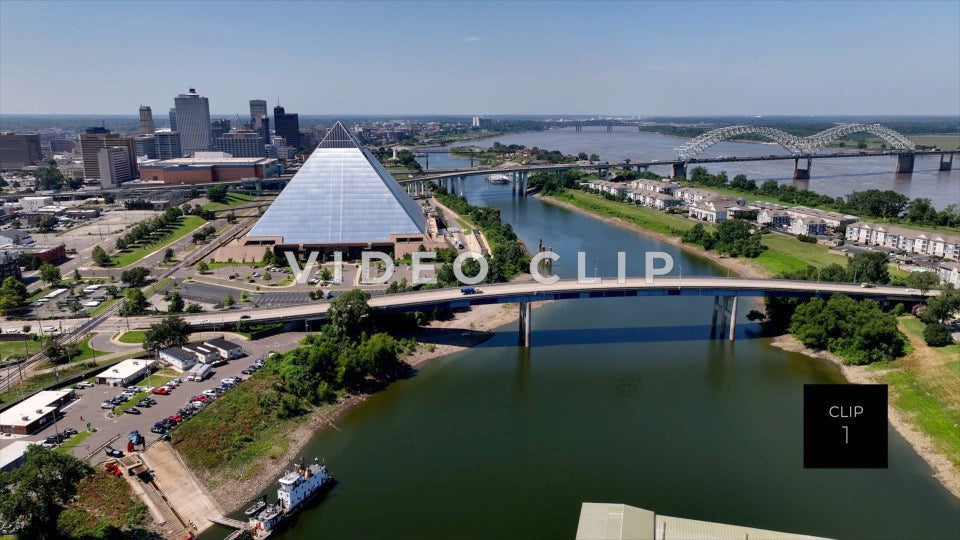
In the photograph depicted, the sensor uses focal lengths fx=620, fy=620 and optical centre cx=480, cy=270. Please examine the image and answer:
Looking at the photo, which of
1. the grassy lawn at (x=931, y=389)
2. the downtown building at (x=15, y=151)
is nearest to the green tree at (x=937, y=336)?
the grassy lawn at (x=931, y=389)

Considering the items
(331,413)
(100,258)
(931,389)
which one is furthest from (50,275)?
(931,389)

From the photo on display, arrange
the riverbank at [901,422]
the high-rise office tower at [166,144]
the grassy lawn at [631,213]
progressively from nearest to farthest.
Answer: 1. the riverbank at [901,422]
2. the grassy lawn at [631,213]
3. the high-rise office tower at [166,144]

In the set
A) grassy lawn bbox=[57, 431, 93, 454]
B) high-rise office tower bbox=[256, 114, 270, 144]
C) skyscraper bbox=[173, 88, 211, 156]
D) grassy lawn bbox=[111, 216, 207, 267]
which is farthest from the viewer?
high-rise office tower bbox=[256, 114, 270, 144]

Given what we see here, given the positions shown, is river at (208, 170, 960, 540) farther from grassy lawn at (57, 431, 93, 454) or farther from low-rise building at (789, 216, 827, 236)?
low-rise building at (789, 216, 827, 236)

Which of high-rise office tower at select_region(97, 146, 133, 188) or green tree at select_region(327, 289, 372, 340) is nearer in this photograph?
green tree at select_region(327, 289, 372, 340)

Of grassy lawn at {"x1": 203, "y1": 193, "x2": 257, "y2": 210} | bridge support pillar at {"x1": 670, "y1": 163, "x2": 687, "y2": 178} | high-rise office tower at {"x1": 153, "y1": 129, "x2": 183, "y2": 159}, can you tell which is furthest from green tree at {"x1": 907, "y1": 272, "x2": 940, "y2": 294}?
high-rise office tower at {"x1": 153, "y1": 129, "x2": 183, "y2": 159}

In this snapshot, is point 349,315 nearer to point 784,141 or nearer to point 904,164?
point 784,141

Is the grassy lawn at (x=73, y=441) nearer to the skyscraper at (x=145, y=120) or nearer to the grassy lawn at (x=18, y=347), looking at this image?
the grassy lawn at (x=18, y=347)
